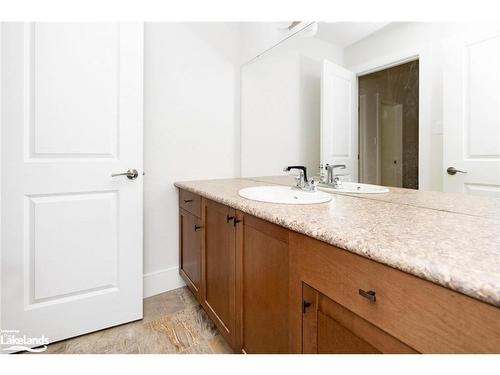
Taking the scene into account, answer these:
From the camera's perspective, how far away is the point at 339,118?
1.26 meters

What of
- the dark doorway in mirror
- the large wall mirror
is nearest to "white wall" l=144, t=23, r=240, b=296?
the large wall mirror

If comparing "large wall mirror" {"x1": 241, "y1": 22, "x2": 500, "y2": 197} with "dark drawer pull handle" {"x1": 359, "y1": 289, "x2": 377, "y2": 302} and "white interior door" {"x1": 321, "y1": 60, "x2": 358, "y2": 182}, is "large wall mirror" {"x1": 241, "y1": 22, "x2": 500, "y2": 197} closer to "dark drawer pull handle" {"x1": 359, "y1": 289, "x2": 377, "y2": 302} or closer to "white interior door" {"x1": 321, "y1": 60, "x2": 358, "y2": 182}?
"white interior door" {"x1": 321, "y1": 60, "x2": 358, "y2": 182}

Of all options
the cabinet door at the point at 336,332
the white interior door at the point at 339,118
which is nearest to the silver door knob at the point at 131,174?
the white interior door at the point at 339,118

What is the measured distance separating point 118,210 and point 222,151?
3.11 ft

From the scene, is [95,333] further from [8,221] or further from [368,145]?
[368,145]

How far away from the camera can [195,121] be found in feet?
6.86

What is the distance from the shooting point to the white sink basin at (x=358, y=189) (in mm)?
1154

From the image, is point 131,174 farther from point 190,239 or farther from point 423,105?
point 423,105

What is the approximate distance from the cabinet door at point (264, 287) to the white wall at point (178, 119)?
42.6 inches

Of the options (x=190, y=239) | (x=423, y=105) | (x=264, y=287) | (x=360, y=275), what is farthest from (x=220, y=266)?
(x=423, y=105)

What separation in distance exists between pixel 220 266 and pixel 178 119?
1189 millimetres

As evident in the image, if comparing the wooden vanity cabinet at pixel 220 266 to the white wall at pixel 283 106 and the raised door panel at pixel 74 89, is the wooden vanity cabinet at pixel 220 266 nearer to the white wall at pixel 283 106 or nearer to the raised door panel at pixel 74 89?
the white wall at pixel 283 106
